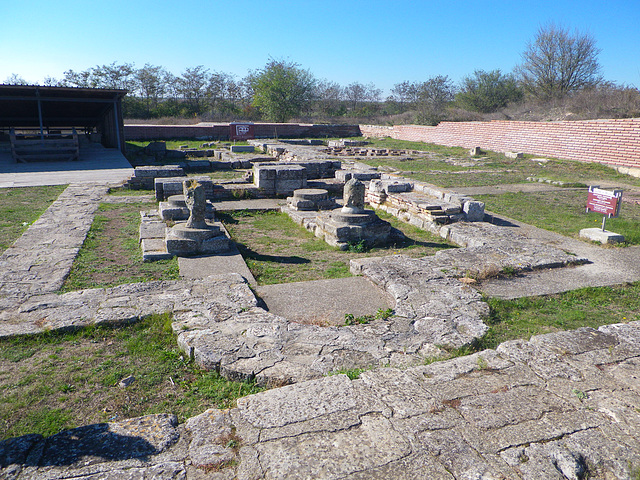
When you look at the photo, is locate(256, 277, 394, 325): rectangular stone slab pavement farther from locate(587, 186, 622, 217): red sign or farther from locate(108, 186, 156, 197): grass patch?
locate(108, 186, 156, 197): grass patch

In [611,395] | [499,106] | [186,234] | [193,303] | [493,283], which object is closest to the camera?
[611,395]

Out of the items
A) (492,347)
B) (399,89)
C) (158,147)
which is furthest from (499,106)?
(492,347)

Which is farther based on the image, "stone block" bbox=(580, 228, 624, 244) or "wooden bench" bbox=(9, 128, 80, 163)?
"wooden bench" bbox=(9, 128, 80, 163)

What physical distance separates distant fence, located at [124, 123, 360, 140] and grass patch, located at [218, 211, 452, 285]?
18520 mm

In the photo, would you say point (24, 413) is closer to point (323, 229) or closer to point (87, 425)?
point (87, 425)

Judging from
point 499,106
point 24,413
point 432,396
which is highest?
point 499,106

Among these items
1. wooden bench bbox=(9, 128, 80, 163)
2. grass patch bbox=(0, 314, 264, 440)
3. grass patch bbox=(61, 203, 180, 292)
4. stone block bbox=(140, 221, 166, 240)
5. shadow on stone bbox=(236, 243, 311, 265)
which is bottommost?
grass patch bbox=(0, 314, 264, 440)

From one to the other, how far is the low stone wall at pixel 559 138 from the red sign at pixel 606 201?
9468 millimetres

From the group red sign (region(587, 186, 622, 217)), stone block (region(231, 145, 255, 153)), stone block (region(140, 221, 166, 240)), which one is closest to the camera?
red sign (region(587, 186, 622, 217))

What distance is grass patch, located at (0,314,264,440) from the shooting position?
302cm

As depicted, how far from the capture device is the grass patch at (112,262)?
18.0ft

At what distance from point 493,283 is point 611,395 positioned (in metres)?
2.53

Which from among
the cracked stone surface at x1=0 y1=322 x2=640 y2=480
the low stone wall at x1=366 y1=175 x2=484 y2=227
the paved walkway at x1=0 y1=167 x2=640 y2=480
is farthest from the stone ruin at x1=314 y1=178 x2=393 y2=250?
the cracked stone surface at x1=0 y1=322 x2=640 y2=480

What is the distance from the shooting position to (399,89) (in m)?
55.5
